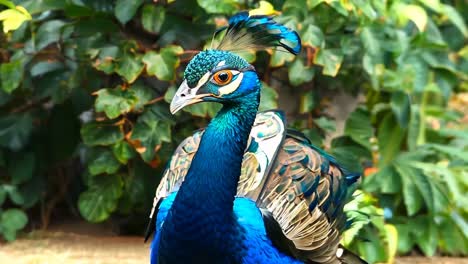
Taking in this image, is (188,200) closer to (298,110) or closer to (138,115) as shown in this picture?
(138,115)

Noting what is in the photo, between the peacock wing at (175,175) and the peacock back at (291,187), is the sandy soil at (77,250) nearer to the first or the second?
the peacock wing at (175,175)

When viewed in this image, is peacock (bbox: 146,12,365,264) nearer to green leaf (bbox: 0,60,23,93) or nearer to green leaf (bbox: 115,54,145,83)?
green leaf (bbox: 115,54,145,83)

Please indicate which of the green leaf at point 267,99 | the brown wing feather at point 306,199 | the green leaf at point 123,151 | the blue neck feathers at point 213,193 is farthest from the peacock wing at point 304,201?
the green leaf at point 123,151

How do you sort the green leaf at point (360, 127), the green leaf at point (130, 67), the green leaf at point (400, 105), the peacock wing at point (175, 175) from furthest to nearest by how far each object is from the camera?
the green leaf at point (400, 105) → the green leaf at point (360, 127) → the green leaf at point (130, 67) → the peacock wing at point (175, 175)

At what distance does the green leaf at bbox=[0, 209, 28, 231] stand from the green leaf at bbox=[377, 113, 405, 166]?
7.41ft

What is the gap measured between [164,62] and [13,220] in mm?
1371

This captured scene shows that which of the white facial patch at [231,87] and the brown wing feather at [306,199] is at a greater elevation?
the white facial patch at [231,87]

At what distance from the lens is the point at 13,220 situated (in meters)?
4.87

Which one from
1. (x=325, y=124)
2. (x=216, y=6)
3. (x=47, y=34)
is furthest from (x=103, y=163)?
(x=325, y=124)

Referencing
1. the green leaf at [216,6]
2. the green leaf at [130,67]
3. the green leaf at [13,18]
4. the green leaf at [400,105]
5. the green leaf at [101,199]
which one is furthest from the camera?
the green leaf at [400,105]

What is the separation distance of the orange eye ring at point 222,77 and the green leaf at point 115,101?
1627 mm

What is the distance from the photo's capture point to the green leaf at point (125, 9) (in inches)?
172

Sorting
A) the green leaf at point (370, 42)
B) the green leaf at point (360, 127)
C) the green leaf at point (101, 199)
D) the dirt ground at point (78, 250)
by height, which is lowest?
the dirt ground at point (78, 250)

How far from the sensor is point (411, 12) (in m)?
4.56
